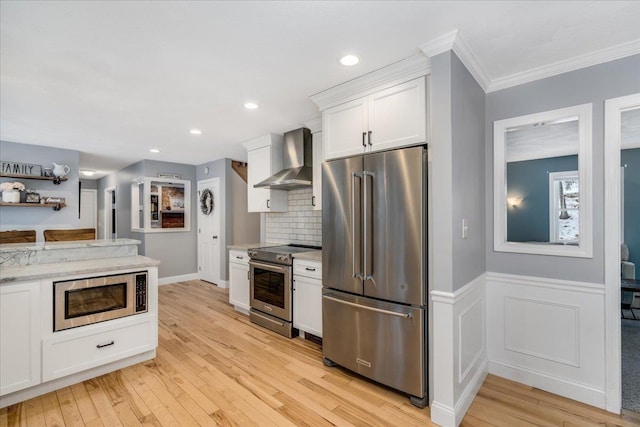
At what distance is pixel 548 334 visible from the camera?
7.68ft

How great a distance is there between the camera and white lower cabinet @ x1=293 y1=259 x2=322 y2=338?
305 cm

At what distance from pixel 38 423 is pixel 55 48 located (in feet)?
8.24

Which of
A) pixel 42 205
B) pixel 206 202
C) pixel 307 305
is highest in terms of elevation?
pixel 206 202

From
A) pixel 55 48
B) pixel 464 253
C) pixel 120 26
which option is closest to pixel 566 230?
pixel 464 253

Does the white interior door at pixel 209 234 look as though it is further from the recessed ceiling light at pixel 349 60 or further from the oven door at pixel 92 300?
the recessed ceiling light at pixel 349 60

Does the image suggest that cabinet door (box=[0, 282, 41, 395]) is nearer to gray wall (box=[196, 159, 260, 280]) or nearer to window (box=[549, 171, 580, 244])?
gray wall (box=[196, 159, 260, 280])

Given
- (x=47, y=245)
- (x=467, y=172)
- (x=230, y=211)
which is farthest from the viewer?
(x=230, y=211)

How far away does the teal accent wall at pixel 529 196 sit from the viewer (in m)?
2.53

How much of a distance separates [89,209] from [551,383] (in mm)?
10565

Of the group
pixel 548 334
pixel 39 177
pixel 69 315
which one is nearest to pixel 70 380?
pixel 69 315

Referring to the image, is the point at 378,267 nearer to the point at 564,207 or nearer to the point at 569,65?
the point at 564,207

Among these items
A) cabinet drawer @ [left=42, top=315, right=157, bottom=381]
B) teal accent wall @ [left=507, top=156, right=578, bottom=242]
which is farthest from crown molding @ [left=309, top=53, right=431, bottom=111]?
→ cabinet drawer @ [left=42, top=315, right=157, bottom=381]

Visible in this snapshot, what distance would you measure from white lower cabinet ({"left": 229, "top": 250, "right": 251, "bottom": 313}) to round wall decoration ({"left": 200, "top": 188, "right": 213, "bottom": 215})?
6.75ft

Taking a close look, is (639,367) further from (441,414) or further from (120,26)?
(120,26)
